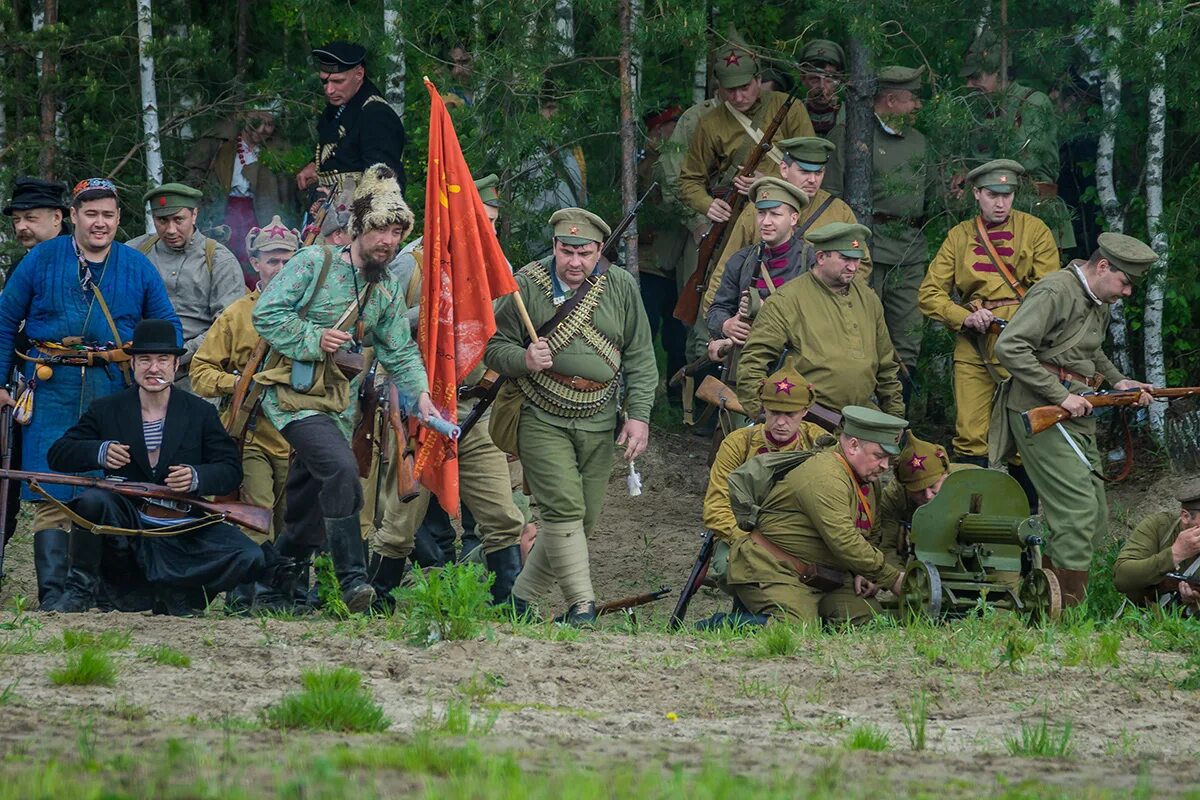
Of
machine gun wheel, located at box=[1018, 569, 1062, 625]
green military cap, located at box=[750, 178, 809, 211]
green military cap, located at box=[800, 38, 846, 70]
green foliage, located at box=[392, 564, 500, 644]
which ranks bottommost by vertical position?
machine gun wheel, located at box=[1018, 569, 1062, 625]

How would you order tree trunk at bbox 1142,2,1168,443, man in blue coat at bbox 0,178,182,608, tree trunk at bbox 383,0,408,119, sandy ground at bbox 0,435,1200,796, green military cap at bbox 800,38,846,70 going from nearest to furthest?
sandy ground at bbox 0,435,1200,796 < man in blue coat at bbox 0,178,182,608 < tree trunk at bbox 1142,2,1168,443 < green military cap at bbox 800,38,846,70 < tree trunk at bbox 383,0,408,119

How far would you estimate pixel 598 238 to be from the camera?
385 inches

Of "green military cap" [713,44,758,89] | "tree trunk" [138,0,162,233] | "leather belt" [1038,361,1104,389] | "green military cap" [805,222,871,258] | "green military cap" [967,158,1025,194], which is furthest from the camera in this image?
"tree trunk" [138,0,162,233]

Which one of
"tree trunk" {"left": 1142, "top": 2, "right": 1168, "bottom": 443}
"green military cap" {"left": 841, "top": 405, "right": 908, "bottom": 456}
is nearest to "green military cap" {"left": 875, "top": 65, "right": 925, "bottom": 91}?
"tree trunk" {"left": 1142, "top": 2, "right": 1168, "bottom": 443}

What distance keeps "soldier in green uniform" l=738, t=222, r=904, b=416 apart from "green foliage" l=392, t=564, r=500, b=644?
297cm

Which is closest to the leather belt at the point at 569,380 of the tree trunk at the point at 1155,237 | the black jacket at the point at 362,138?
the black jacket at the point at 362,138

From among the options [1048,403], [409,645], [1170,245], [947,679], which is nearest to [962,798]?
[947,679]

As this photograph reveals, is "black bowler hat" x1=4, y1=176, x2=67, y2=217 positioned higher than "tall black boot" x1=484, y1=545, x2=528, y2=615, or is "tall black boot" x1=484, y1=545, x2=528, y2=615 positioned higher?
"black bowler hat" x1=4, y1=176, x2=67, y2=217

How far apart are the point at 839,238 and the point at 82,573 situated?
422cm

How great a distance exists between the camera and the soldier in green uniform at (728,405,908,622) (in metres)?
9.26

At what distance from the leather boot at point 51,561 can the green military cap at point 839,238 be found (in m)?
4.12

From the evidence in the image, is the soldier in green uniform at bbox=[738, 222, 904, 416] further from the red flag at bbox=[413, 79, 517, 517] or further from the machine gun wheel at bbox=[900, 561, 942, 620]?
the red flag at bbox=[413, 79, 517, 517]

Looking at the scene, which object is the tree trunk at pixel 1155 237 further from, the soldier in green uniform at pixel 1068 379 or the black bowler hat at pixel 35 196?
the black bowler hat at pixel 35 196

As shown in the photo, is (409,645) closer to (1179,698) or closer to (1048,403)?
(1179,698)
